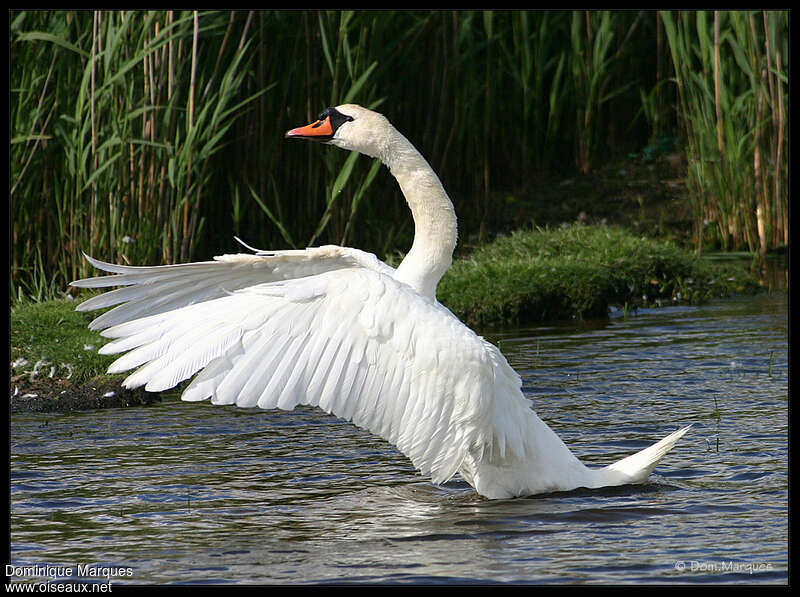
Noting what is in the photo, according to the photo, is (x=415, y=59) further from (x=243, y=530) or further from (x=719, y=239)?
(x=243, y=530)

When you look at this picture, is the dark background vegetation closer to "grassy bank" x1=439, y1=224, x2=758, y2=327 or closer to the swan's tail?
"grassy bank" x1=439, y1=224, x2=758, y2=327

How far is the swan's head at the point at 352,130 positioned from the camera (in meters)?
5.57

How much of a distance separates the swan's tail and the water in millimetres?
80

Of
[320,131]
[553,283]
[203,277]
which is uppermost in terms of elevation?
[320,131]

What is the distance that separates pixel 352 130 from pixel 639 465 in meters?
1.98

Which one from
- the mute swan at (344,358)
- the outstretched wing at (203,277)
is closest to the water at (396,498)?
the mute swan at (344,358)

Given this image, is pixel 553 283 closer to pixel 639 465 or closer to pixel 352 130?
pixel 352 130

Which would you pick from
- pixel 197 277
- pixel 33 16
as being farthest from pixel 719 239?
pixel 197 277

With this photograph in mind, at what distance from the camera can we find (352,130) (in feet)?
18.5

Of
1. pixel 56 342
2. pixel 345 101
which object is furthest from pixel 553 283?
pixel 56 342

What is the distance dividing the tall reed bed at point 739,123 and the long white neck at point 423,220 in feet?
17.6

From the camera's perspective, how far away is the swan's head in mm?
5574

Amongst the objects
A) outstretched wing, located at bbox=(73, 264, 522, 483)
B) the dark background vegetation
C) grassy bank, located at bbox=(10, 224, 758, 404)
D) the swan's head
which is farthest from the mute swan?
Result: the dark background vegetation

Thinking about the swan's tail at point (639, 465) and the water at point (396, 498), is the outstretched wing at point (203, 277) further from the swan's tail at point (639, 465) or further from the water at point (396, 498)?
the swan's tail at point (639, 465)
